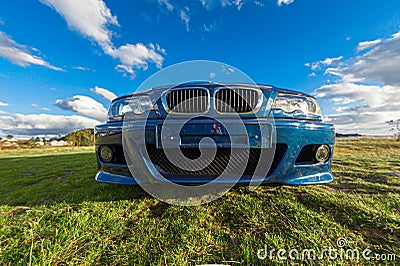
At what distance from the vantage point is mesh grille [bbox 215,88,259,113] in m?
1.58

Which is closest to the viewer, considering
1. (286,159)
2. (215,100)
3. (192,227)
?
(192,227)

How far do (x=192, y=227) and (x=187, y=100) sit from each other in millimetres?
1025

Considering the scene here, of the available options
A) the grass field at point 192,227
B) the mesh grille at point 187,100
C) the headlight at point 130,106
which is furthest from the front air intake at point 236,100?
the grass field at point 192,227

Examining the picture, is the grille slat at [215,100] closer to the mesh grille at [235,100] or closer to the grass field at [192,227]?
the mesh grille at [235,100]

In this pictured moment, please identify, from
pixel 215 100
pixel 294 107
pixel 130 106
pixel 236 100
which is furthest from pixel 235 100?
pixel 130 106

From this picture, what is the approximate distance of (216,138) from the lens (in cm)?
146

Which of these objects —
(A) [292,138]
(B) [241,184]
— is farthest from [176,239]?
(A) [292,138]

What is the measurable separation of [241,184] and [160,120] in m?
0.85

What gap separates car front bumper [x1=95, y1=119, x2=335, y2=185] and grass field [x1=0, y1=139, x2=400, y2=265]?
244 mm

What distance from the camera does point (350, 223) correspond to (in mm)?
1282

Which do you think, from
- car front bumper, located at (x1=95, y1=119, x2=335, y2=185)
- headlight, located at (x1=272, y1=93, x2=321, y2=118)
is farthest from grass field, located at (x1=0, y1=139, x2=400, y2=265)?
headlight, located at (x1=272, y1=93, x2=321, y2=118)

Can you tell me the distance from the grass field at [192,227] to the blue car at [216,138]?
26cm

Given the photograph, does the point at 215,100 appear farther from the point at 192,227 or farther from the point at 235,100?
the point at 192,227

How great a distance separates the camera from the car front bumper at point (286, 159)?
4.69 feet
